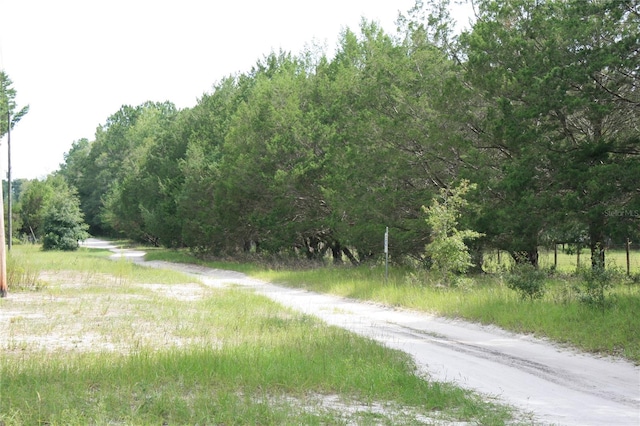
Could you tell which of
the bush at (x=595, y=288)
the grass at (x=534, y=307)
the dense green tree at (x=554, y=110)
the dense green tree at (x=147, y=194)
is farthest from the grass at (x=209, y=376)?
the dense green tree at (x=147, y=194)

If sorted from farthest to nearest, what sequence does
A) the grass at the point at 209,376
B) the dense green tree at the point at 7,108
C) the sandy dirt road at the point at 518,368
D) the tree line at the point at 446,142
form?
the dense green tree at the point at 7,108, the tree line at the point at 446,142, the sandy dirt road at the point at 518,368, the grass at the point at 209,376

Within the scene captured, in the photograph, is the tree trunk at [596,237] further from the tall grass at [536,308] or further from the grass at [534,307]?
the tall grass at [536,308]

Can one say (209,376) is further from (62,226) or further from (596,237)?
(62,226)

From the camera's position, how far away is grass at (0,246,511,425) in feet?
23.8

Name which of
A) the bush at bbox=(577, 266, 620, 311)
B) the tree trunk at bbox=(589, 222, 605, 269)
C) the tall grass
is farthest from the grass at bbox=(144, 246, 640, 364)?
the tree trunk at bbox=(589, 222, 605, 269)

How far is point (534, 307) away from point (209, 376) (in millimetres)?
9102

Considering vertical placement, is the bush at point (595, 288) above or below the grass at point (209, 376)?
above

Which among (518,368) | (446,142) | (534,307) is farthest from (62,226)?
(518,368)

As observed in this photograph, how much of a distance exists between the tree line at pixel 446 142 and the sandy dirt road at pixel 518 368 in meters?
5.13

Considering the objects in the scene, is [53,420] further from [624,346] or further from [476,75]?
[476,75]

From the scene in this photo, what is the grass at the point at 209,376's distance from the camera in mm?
7258

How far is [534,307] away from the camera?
1528 cm

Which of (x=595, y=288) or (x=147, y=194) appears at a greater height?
(x=147, y=194)

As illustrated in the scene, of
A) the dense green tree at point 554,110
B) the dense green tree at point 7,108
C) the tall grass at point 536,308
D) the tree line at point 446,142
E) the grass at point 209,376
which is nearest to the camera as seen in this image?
the grass at point 209,376
